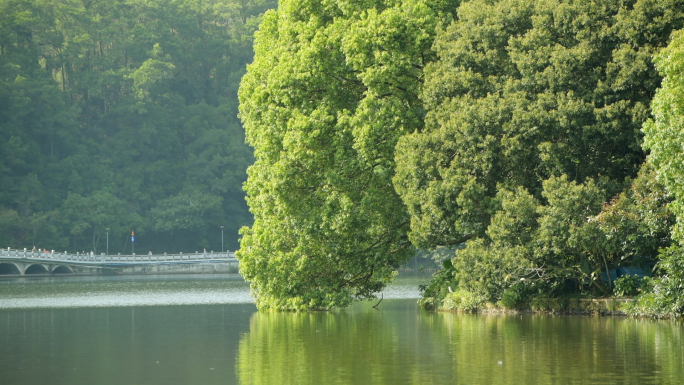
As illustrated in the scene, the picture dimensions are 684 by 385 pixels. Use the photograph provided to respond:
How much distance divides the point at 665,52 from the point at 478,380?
37.1 feet

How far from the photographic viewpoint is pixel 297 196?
31.4 metres

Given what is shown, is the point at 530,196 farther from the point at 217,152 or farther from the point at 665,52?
the point at 217,152

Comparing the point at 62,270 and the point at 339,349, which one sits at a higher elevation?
the point at 62,270

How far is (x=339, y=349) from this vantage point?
19875mm

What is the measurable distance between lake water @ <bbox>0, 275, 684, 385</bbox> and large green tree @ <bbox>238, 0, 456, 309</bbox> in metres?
1.45

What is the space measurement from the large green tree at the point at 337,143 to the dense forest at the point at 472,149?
6 cm

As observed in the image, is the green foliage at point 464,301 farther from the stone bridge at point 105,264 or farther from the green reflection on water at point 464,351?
the stone bridge at point 105,264

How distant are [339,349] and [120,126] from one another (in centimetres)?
9083

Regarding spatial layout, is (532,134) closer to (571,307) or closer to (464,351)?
(571,307)

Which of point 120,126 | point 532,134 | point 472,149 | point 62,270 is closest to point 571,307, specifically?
point 532,134

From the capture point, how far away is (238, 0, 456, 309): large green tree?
29.8 metres

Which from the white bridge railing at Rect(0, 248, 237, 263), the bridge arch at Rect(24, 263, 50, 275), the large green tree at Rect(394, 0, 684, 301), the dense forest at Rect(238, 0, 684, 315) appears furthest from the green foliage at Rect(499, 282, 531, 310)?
the bridge arch at Rect(24, 263, 50, 275)

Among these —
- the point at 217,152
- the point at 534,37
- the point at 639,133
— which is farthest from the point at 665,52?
the point at 217,152

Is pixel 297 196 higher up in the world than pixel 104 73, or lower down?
lower down
